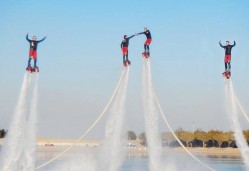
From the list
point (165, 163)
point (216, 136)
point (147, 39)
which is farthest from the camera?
point (216, 136)

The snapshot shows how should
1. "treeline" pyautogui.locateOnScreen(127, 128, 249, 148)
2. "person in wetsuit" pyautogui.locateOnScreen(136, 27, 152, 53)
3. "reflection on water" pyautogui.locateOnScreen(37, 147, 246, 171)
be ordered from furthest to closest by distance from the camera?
"treeline" pyautogui.locateOnScreen(127, 128, 249, 148), "reflection on water" pyautogui.locateOnScreen(37, 147, 246, 171), "person in wetsuit" pyautogui.locateOnScreen(136, 27, 152, 53)

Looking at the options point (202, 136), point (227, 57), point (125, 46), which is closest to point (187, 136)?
point (202, 136)

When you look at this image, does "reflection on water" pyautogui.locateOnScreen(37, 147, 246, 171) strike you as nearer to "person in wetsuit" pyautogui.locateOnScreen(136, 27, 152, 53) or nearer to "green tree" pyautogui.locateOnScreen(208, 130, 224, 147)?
"person in wetsuit" pyautogui.locateOnScreen(136, 27, 152, 53)

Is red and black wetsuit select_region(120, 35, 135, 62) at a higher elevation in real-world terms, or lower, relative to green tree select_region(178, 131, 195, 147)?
higher

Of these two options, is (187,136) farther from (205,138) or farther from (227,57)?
(227,57)

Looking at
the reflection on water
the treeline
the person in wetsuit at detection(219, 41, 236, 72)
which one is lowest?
the reflection on water

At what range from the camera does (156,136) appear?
4075 centimetres

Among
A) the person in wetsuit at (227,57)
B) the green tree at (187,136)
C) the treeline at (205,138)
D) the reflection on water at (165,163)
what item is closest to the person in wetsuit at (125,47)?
the person in wetsuit at (227,57)

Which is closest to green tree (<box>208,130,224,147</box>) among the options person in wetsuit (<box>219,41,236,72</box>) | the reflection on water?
the reflection on water

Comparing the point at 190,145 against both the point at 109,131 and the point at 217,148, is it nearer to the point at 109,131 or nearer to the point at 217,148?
the point at 217,148

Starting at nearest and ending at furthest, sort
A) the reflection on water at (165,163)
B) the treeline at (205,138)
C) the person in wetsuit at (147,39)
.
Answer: the person in wetsuit at (147,39) < the reflection on water at (165,163) < the treeline at (205,138)

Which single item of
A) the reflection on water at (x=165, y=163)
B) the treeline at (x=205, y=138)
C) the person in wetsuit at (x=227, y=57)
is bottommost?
the reflection on water at (x=165, y=163)

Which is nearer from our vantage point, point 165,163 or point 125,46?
point 125,46

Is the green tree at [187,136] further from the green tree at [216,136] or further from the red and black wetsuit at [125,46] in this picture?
the red and black wetsuit at [125,46]
